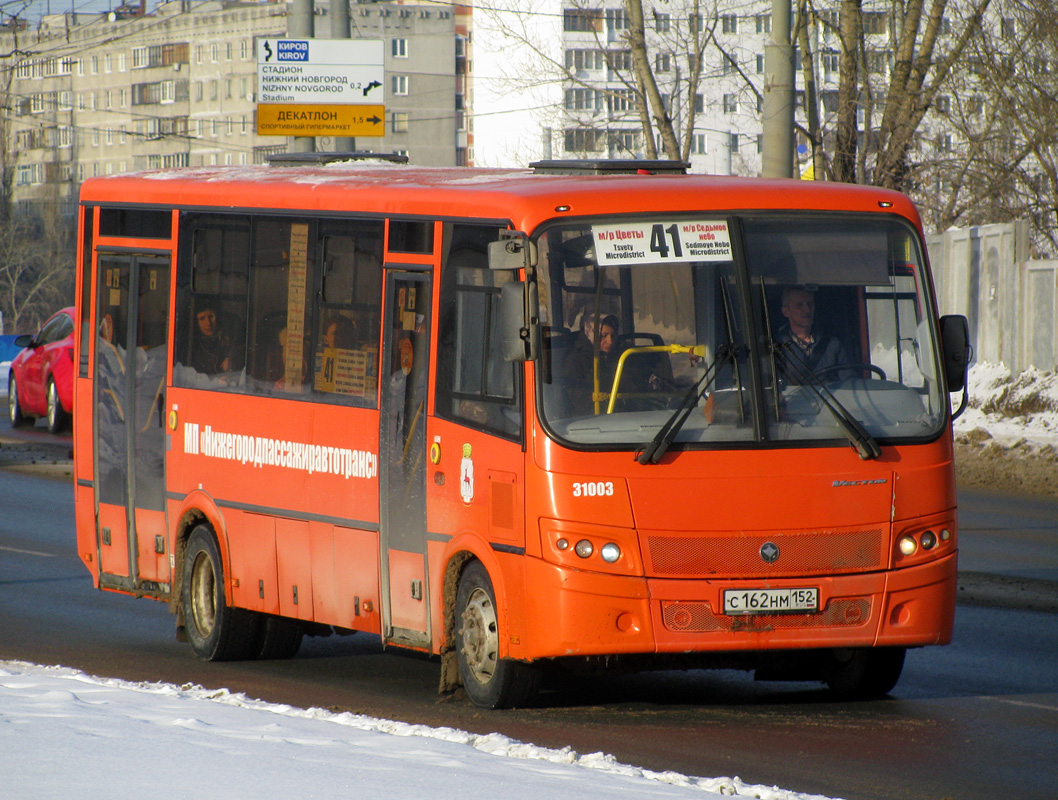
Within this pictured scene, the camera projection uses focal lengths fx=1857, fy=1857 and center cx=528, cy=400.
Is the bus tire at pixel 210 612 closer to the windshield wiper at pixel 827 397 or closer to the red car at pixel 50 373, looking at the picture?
the windshield wiper at pixel 827 397

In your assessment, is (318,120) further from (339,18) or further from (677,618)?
(677,618)

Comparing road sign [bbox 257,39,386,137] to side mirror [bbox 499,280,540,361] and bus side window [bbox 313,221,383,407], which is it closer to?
bus side window [bbox 313,221,383,407]

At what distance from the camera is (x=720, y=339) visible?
8359mm

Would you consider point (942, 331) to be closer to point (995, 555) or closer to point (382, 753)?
point (382, 753)

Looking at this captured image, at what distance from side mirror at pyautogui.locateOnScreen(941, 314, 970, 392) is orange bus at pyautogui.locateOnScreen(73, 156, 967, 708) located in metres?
0.01

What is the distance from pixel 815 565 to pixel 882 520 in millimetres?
386

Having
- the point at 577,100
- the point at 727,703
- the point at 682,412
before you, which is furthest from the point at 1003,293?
the point at 577,100

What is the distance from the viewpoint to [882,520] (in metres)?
8.30

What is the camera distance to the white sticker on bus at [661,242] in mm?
8391

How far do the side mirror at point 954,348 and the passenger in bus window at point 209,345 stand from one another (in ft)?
13.7

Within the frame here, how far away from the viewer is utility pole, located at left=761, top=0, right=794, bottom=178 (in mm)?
17859

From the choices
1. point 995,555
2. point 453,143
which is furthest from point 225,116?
point 995,555

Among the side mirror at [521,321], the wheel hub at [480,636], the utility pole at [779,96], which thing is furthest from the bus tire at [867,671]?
the utility pole at [779,96]

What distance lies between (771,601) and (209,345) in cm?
430
